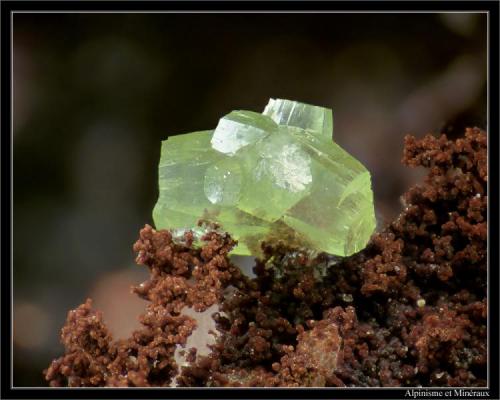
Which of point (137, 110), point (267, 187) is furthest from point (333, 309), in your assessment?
point (137, 110)

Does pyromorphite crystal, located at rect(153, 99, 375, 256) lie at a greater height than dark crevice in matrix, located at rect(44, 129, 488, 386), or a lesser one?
greater

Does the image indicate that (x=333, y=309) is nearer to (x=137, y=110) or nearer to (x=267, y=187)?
(x=267, y=187)

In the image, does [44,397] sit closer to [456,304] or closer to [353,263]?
[353,263]

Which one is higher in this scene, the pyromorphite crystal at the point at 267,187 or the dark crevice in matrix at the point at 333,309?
the pyromorphite crystal at the point at 267,187

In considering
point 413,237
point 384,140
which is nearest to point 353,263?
point 413,237
